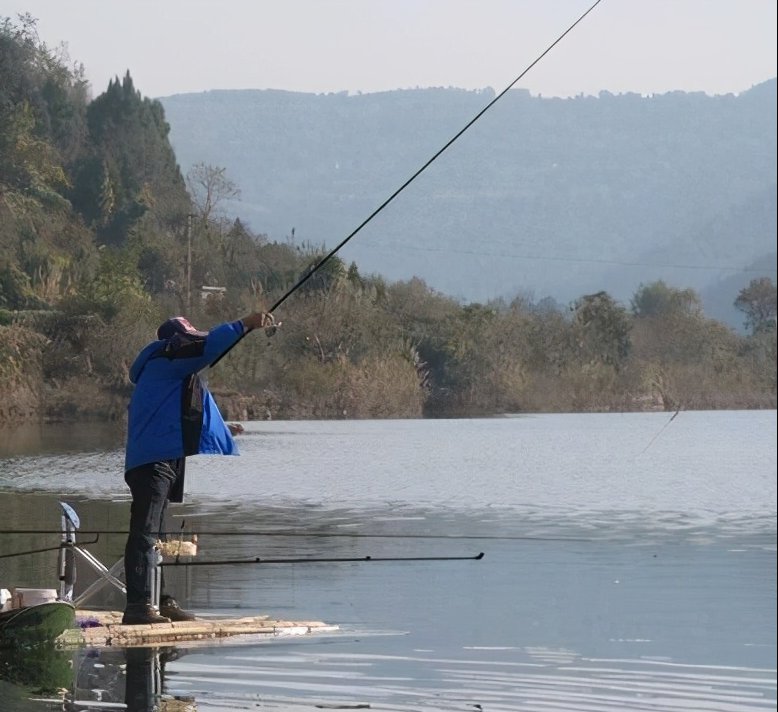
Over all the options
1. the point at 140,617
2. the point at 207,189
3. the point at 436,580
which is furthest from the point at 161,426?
the point at 207,189

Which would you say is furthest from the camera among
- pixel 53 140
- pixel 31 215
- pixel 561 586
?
pixel 53 140

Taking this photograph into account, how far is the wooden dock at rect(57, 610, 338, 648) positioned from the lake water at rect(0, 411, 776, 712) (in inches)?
4.2

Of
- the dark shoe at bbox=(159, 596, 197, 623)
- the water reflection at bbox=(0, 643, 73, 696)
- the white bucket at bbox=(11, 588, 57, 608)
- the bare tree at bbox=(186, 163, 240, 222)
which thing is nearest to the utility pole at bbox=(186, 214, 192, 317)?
the bare tree at bbox=(186, 163, 240, 222)

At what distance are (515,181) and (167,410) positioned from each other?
12315 cm

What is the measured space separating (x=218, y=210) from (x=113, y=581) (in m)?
42.1

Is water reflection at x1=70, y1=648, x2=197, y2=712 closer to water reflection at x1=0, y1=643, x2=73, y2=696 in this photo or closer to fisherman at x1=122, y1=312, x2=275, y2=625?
water reflection at x1=0, y1=643, x2=73, y2=696

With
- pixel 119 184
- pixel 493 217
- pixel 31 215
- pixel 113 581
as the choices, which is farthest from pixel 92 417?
pixel 493 217

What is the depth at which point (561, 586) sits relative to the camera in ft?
46.8

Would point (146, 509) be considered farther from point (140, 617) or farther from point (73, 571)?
point (73, 571)

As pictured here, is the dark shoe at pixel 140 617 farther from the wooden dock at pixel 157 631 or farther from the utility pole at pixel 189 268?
the utility pole at pixel 189 268

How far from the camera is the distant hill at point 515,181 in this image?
110500 mm

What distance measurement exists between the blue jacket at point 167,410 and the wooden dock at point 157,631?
2.61 ft

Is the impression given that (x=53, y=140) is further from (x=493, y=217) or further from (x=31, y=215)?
(x=493, y=217)

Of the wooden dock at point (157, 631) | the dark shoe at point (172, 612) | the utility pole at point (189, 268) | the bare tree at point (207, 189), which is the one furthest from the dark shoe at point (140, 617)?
the bare tree at point (207, 189)
